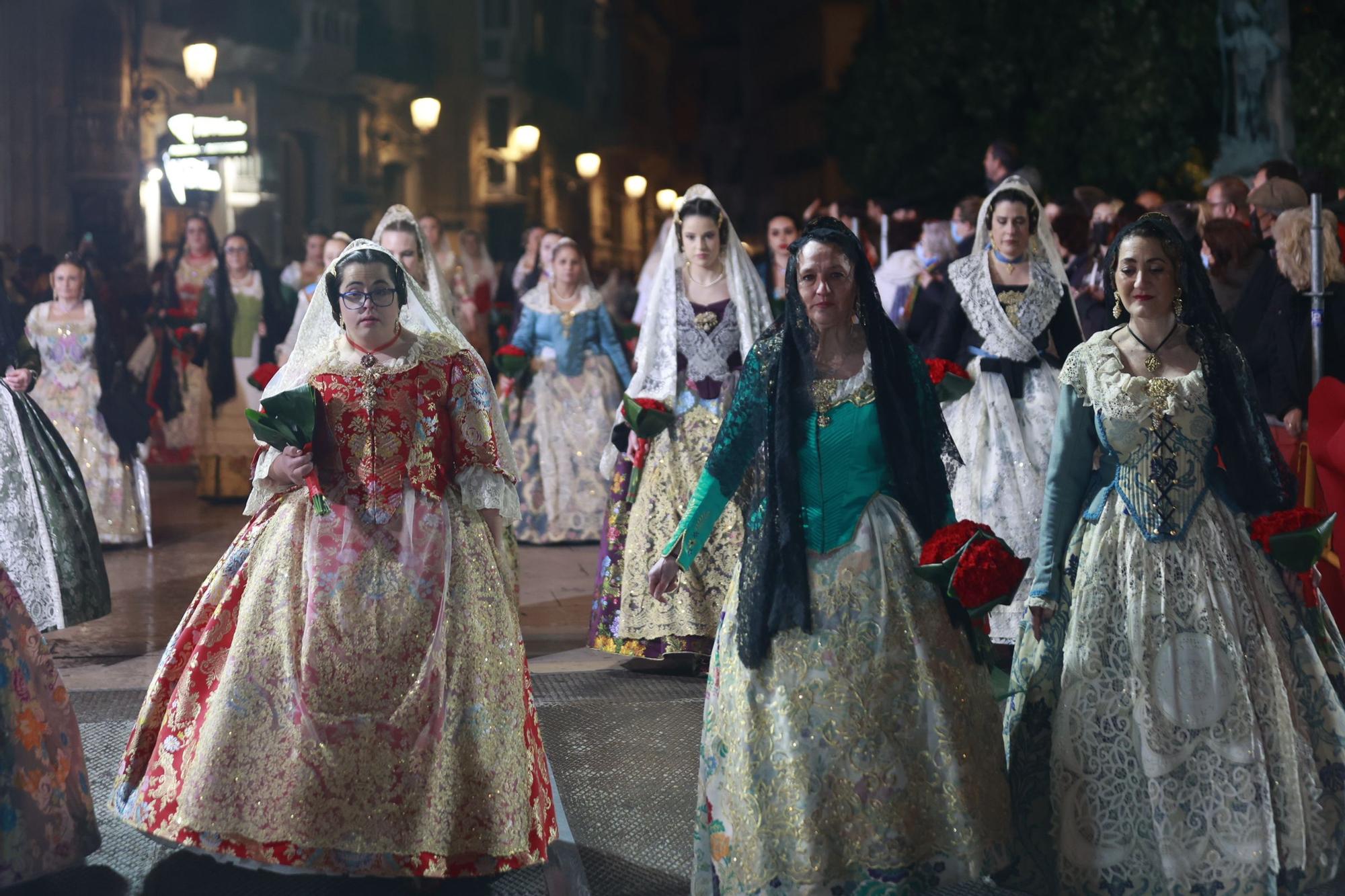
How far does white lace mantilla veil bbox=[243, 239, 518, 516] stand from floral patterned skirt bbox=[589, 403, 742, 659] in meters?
2.09

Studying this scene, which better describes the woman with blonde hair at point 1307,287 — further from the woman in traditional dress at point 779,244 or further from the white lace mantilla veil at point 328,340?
the white lace mantilla veil at point 328,340

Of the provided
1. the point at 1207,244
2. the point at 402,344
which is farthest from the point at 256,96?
the point at 402,344

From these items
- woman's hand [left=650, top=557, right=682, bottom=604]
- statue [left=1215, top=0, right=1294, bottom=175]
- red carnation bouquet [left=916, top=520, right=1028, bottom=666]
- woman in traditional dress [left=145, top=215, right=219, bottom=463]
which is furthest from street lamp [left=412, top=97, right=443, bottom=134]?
red carnation bouquet [left=916, top=520, right=1028, bottom=666]

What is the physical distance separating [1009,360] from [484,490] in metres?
2.92

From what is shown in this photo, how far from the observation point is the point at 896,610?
3.71 metres

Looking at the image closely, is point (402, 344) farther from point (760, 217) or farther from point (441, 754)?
point (760, 217)

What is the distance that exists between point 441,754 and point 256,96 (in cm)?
1463

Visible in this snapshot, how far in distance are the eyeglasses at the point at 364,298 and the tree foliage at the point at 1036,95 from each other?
415 inches

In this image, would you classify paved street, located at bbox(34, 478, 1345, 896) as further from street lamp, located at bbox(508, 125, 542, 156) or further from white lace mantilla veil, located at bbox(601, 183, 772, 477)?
street lamp, located at bbox(508, 125, 542, 156)

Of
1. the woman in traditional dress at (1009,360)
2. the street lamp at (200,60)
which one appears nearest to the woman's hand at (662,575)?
the woman in traditional dress at (1009,360)

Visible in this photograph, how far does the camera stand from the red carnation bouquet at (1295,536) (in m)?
3.73

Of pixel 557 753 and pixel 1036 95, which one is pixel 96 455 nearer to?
pixel 557 753

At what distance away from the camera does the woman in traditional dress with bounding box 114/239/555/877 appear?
13.5 feet

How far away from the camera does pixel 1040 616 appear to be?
4035 millimetres
